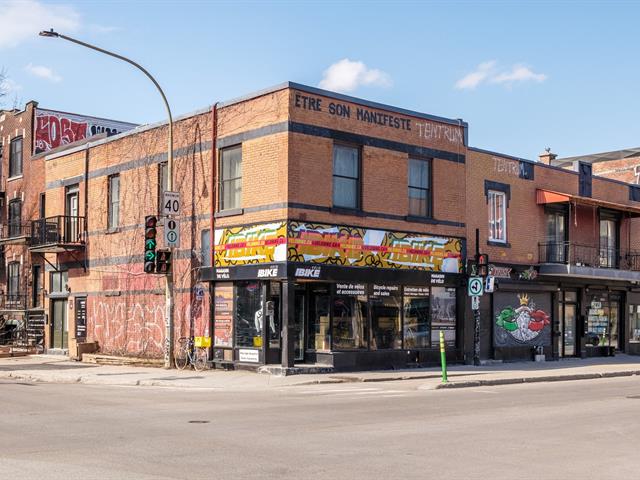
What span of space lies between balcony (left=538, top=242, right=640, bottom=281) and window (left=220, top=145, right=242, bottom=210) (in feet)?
41.0

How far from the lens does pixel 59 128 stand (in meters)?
39.2

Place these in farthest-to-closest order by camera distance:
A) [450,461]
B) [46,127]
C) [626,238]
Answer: [46,127] < [626,238] < [450,461]

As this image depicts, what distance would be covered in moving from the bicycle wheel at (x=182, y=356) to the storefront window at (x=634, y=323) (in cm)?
2019

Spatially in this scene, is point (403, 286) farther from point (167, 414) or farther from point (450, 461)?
point (450, 461)

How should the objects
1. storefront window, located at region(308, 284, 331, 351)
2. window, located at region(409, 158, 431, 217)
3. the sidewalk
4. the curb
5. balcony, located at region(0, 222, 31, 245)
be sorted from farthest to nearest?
balcony, located at region(0, 222, 31, 245)
window, located at region(409, 158, 431, 217)
storefront window, located at region(308, 284, 331, 351)
the sidewalk
the curb

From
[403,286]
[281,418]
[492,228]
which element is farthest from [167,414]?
[492,228]

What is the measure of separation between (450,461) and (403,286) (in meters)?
16.4

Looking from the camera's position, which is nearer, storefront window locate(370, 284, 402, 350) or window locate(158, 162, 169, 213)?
storefront window locate(370, 284, 402, 350)

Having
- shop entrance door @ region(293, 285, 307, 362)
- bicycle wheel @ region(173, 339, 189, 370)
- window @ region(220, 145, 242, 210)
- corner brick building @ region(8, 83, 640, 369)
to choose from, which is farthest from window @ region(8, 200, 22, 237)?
shop entrance door @ region(293, 285, 307, 362)

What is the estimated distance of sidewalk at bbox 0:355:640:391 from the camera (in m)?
21.3

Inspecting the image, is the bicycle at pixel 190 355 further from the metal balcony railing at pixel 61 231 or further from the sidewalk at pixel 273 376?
the metal balcony railing at pixel 61 231

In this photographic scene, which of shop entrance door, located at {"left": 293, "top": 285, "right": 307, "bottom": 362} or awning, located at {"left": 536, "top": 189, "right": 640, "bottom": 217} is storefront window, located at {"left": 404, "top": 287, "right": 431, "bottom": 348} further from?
awning, located at {"left": 536, "top": 189, "right": 640, "bottom": 217}

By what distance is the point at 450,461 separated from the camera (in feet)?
31.9

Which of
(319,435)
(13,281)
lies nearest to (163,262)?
(319,435)
